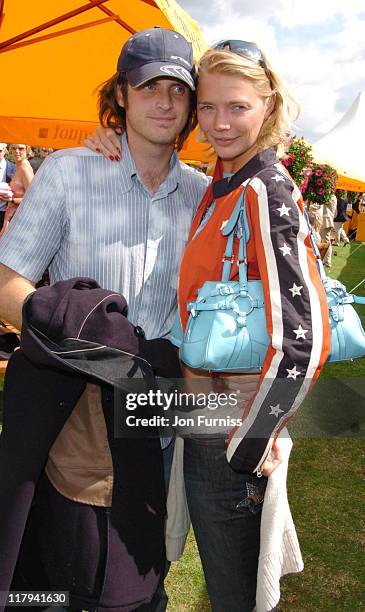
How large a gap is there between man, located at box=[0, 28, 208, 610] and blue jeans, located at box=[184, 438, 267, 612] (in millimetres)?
284

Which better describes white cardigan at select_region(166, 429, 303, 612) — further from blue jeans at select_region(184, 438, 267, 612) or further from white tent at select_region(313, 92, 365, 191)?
white tent at select_region(313, 92, 365, 191)

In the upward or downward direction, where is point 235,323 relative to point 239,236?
downward

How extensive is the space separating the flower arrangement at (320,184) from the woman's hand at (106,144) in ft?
36.3

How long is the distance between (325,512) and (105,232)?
2847 mm

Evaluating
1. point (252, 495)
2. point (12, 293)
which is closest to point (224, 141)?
point (12, 293)

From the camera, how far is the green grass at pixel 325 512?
302 cm

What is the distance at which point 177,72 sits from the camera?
184cm

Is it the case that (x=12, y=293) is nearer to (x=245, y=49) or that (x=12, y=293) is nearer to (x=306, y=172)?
(x=245, y=49)

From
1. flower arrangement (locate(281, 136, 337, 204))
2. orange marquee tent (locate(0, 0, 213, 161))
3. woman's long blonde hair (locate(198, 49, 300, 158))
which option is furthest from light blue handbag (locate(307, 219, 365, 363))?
flower arrangement (locate(281, 136, 337, 204))

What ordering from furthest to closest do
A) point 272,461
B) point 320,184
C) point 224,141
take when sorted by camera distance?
1. point 320,184
2. point 224,141
3. point 272,461

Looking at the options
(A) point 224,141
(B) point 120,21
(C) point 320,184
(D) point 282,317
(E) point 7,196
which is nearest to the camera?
(D) point 282,317

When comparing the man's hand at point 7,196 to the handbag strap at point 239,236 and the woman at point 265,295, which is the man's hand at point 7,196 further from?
the handbag strap at point 239,236

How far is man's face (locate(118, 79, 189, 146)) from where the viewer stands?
1.89m

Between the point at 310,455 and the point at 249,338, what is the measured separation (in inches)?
132
